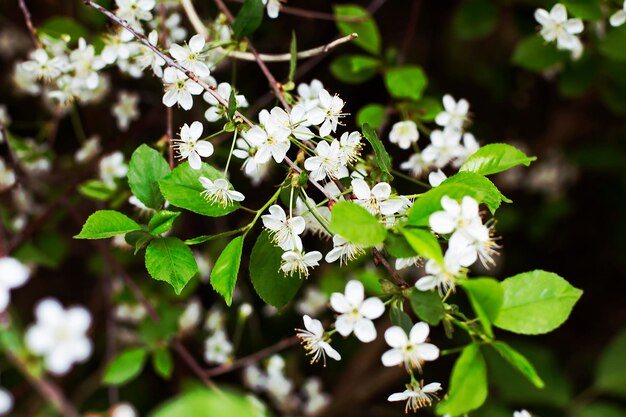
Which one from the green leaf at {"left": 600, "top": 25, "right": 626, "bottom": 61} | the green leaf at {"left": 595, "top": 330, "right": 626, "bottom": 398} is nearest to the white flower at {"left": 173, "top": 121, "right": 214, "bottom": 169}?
the green leaf at {"left": 600, "top": 25, "right": 626, "bottom": 61}

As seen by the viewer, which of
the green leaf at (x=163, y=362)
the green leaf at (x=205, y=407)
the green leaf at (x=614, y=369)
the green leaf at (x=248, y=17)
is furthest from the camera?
the green leaf at (x=614, y=369)

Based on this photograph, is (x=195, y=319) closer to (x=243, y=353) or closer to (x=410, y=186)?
(x=243, y=353)

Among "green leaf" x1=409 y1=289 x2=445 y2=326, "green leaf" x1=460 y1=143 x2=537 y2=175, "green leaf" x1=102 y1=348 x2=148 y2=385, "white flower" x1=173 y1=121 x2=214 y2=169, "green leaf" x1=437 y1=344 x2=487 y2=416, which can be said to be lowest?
"green leaf" x1=102 y1=348 x2=148 y2=385

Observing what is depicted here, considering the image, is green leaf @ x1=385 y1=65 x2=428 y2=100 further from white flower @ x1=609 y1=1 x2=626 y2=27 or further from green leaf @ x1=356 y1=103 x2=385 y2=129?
white flower @ x1=609 y1=1 x2=626 y2=27

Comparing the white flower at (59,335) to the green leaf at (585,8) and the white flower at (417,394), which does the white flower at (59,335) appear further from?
the green leaf at (585,8)

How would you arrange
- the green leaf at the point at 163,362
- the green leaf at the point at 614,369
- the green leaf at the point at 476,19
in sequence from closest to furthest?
1. the green leaf at the point at 163,362
2. the green leaf at the point at 476,19
3. the green leaf at the point at 614,369

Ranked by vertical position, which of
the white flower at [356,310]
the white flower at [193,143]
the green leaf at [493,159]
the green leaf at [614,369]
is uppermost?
the green leaf at [493,159]

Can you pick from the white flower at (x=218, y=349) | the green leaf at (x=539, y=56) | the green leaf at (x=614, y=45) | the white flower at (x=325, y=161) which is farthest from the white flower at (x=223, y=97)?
the green leaf at (x=614, y=45)
